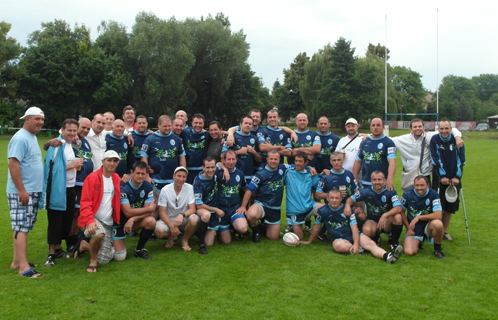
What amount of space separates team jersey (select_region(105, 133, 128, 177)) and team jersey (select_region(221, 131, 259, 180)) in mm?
1633

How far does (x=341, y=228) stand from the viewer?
Answer: 5980mm

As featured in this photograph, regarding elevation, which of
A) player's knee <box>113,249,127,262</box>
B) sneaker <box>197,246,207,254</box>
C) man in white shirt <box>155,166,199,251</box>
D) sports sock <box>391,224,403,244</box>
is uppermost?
man in white shirt <box>155,166,199,251</box>

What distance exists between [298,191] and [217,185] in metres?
1.38

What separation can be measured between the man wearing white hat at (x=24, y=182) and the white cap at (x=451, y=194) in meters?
5.99

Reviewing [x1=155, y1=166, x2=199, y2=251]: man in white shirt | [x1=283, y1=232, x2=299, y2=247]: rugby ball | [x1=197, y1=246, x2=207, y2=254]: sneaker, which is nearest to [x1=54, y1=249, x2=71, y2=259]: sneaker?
[x1=155, y1=166, x2=199, y2=251]: man in white shirt

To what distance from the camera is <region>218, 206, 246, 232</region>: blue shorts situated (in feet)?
21.1

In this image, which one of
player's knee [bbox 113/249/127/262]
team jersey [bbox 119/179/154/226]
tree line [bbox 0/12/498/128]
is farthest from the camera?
tree line [bbox 0/12/498/128]

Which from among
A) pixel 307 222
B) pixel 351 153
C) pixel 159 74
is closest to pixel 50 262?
pixel 307 222

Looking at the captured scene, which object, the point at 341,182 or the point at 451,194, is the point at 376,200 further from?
the point at 451,194

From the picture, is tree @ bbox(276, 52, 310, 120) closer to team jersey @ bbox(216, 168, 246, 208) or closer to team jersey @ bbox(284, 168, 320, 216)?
team jersey @ bbox(284, 168, 320, 216)

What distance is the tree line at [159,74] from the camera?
33875 mm

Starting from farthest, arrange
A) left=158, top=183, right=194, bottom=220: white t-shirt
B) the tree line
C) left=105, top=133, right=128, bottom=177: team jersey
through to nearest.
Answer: the tree line < left=105, top=133, right=128, bottom=177: team jersey < left=158, top=183, right=194, bottom=220: white t-shirt

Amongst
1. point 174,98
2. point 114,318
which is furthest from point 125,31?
point 114,318

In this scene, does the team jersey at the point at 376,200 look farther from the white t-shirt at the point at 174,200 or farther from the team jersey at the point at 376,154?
the white t-shirt at the point at 174,200
